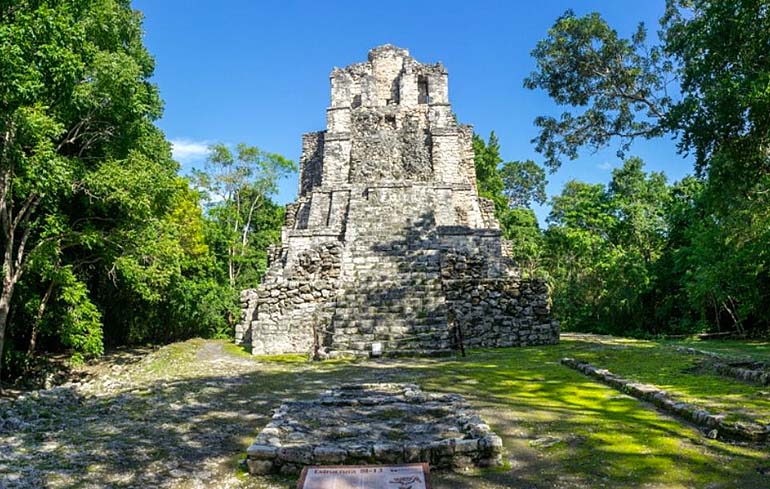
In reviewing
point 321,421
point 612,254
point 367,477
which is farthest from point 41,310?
point 612,254

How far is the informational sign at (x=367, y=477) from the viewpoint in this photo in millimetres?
3088

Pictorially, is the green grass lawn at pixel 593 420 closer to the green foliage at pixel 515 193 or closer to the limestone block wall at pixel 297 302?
the limestone block wall at pixel 297 302

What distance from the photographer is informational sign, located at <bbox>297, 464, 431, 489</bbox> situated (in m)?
3.09

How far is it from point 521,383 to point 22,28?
859cm

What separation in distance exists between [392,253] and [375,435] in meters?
9.92

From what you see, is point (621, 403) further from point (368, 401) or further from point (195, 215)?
point (195, 215)

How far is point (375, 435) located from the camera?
425cm

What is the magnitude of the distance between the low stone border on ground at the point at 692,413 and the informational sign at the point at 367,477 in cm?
260

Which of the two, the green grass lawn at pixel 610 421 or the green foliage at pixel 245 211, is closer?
the green grass lawn at pixel 610 421

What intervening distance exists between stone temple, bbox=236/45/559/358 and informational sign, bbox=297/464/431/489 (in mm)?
7191

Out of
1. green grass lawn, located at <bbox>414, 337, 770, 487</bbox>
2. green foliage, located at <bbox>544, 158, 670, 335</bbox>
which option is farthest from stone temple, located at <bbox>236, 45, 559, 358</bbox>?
green foliage, located at <bbox>544, 158, 670, 335</bbox>

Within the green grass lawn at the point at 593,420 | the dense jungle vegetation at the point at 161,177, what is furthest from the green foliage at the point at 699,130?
the green grass lawn at the point at 593,420

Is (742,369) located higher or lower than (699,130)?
lower

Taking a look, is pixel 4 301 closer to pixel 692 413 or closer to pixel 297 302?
pixel 297 302
